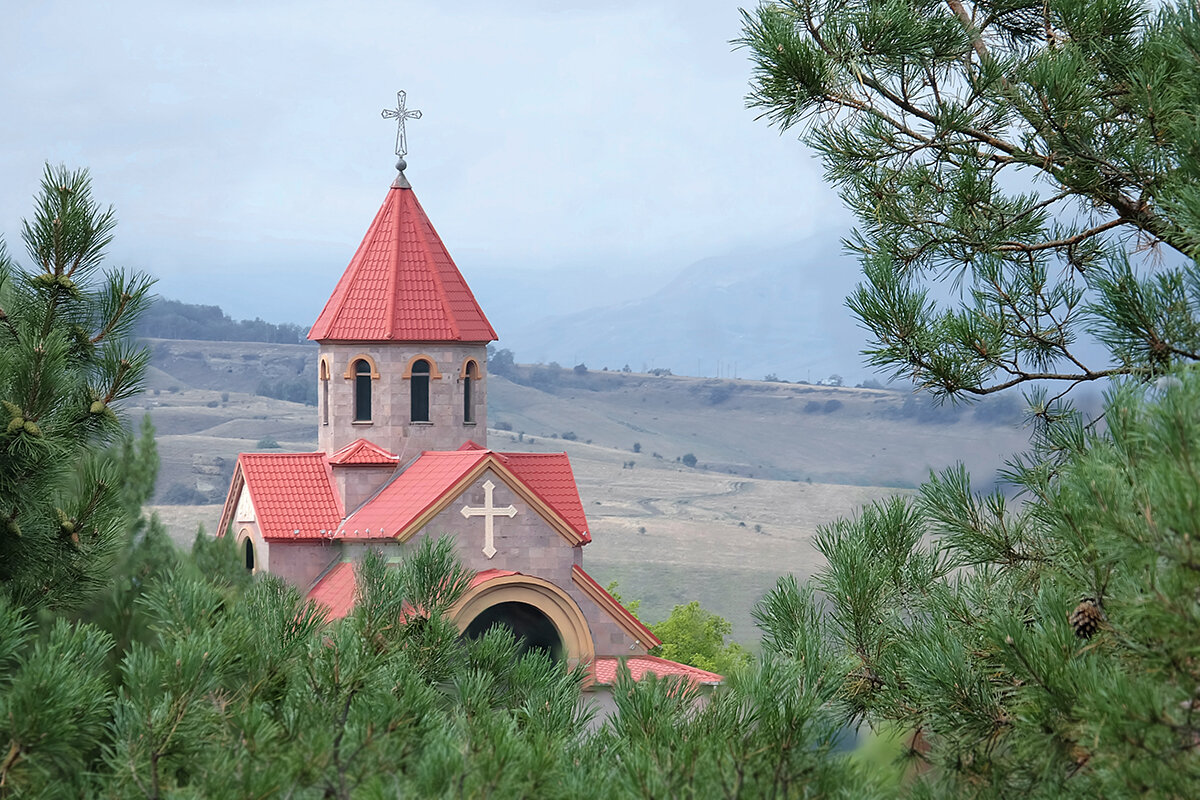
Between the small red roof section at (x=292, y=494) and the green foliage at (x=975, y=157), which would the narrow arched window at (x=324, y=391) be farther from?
the green foliage at (x=975, y=157)

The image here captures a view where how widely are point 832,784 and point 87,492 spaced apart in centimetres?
376

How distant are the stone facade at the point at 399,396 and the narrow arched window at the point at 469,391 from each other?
0.09 meters

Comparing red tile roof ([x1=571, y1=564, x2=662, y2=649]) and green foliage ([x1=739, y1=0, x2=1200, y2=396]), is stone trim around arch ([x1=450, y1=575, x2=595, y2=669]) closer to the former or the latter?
red tile roof ([x1=571, y1=564, x2=662, y2=649])

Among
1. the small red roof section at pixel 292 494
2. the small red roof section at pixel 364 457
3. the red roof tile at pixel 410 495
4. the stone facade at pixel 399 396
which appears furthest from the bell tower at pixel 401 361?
the red roof tile at pixel 410 495

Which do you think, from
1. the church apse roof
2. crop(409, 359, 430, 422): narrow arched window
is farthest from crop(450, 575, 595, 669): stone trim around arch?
crop(409, 359, 430, 422): narrow arched window

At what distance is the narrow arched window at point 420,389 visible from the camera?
74.7 ft

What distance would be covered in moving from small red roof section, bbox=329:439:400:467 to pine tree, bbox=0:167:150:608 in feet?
52.8

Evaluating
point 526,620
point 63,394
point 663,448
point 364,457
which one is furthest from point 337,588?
point 663,448

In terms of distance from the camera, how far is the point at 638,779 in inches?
153

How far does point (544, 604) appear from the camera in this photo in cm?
2028

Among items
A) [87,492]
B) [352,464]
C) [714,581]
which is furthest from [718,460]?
[87,492]

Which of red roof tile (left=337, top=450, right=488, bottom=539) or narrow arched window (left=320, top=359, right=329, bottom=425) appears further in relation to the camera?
narrow arched window (left=320, top=359, right=329, bottom=425)

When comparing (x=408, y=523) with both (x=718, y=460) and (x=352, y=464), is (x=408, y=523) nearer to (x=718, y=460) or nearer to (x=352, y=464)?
(x=352, y=464)

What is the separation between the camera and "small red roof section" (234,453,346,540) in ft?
72.9
